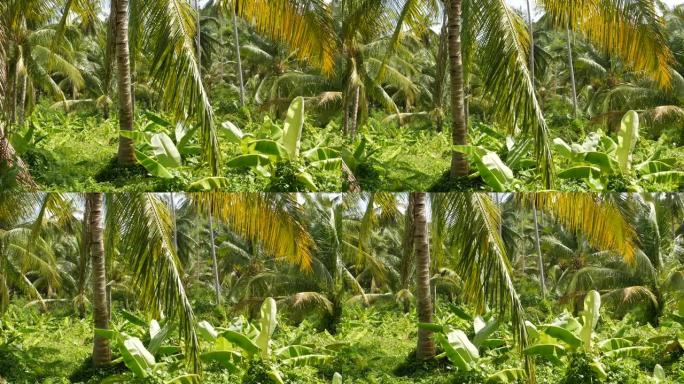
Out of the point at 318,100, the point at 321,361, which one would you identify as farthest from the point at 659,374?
the point at 318,100

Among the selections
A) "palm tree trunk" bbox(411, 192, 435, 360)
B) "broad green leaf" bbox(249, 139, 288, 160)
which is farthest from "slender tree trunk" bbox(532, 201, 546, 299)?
"broad green leaf" bbox(249, 139, 288, 160)

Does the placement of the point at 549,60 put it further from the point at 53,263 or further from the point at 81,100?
the point at 53,263

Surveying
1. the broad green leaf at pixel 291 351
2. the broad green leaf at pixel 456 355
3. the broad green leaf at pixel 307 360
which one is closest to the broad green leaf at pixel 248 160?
the broad green leaf at pixel 291 351

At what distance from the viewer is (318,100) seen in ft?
24.5

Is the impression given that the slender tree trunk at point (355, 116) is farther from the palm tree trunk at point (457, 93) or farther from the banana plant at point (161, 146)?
the banana plant at point (161, 146)

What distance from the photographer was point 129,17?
7.18 m

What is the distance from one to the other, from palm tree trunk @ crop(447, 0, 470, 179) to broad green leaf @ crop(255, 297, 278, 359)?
71.0 inches

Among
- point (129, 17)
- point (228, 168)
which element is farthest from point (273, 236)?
point (129, 17)

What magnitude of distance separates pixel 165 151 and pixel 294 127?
1.01 metres

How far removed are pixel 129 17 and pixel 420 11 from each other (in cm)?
223

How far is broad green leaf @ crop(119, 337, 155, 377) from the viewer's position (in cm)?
758

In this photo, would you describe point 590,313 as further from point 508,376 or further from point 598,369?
point 508,376

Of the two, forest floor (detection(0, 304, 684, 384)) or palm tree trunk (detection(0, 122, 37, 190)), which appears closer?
palm tree trunk (detection(0, 122, 37, 190))

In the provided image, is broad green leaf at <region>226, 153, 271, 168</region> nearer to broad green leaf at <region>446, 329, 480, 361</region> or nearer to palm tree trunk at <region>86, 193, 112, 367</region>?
palm tree trunk at <region>86, 193, 112, 367</region>
